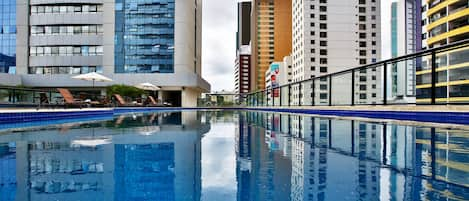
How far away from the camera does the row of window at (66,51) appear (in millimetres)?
33750

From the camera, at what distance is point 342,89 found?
8.70 metres

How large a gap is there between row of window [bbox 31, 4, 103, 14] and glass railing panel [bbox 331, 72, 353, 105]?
31.4 metres

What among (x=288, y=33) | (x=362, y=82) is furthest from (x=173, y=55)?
(x=288, y=33)

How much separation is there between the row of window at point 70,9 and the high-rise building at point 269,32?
6268 centimetres

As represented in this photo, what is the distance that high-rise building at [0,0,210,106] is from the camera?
33.6 metres

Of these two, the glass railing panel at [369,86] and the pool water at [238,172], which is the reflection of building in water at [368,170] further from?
the glass railing panel at [369,86]

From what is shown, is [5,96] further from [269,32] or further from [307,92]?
[269,32]

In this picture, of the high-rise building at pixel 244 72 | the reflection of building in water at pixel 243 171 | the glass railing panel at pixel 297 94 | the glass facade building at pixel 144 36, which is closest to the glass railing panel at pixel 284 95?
the glass railing panel at pixel 297 94

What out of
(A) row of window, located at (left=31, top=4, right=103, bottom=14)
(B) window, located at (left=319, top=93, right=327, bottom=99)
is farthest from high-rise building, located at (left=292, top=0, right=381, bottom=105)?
(B) window, located at (left=319, top=93, right=327, bottom=99)

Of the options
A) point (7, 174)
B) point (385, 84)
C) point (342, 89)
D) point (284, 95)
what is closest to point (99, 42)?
point (284, 95)

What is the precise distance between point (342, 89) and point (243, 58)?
10644cm

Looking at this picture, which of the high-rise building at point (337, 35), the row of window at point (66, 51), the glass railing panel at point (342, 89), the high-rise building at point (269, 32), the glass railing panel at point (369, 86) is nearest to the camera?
the glass railing panel at point (369, 86)

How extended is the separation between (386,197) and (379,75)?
624 centimetres

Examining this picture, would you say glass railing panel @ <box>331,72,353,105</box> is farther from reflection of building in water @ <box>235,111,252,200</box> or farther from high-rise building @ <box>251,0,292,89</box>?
high-rise building @ <box>251,0,292,89</box>
